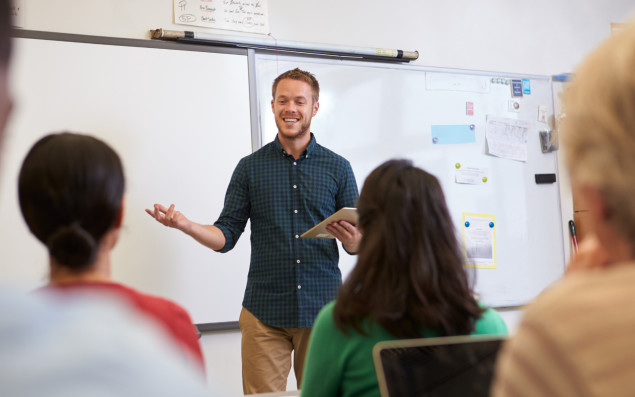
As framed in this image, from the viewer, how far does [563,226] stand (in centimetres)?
419

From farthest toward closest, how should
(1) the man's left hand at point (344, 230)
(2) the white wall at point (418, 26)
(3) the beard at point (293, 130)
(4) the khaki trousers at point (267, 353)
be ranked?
1. (2) the white wall at point (418, 26)
2. (3) the beard at point (293, 130)
3. (4) the khaki trousers at point (267, 353)
4. (1) the man's left hand at point (344, 230)

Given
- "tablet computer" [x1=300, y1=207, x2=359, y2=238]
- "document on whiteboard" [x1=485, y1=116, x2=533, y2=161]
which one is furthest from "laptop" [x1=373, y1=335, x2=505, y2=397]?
"document on whiteboard" [x1=485, y1=116, x2=533, y2=161]

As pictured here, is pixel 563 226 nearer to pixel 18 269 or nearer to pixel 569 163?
pixel 18 269

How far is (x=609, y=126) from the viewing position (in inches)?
22.5

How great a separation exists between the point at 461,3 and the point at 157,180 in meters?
2.21

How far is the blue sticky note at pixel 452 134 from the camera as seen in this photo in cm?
392

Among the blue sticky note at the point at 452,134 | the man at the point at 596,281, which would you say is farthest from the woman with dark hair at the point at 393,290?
the blue sticky note at the point at 452,134

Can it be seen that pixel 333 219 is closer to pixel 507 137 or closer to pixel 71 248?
pixel 71 248

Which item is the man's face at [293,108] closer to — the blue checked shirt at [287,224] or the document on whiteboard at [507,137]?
the blue checked shirt at [287,224]

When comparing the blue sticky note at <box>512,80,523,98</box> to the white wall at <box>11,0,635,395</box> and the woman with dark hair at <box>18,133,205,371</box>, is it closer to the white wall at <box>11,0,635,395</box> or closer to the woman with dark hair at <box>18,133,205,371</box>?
the white wall at <box>11,0,635,395</box>

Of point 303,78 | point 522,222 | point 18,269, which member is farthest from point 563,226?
point 18,269

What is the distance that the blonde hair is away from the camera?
0.57 m

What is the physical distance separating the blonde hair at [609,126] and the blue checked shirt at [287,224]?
2.17 metres

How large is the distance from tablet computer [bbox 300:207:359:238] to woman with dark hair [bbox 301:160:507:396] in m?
0.92
